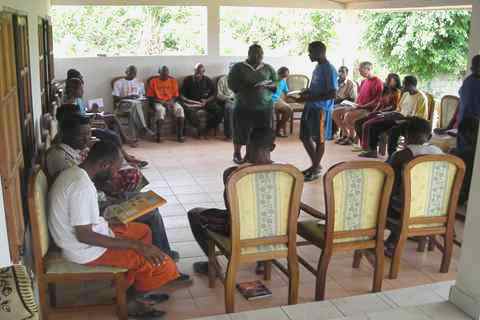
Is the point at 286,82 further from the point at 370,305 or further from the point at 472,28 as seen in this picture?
the point at 370,305

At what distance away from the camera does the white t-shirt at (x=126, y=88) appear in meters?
7.77

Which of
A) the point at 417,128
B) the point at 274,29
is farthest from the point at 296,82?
the point at 417,128

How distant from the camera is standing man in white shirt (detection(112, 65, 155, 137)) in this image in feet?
25.1

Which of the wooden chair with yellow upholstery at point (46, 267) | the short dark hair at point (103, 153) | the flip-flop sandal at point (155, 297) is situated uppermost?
the short dark hair at point (103, 153)

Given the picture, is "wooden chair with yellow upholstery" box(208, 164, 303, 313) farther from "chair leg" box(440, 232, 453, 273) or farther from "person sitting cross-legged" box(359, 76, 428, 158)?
"person sitting cross-legged" box(359, 76, 428, 158)

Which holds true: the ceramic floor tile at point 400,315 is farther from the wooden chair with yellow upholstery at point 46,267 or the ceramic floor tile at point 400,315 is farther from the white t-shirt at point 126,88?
the white t-shirt at point 126,88

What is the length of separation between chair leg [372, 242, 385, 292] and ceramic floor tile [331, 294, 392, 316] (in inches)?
6.2

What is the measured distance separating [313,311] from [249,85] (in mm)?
3461

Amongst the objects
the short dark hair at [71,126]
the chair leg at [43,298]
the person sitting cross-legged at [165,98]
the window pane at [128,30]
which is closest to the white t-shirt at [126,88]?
the person sitting cross-legged at [165,98]

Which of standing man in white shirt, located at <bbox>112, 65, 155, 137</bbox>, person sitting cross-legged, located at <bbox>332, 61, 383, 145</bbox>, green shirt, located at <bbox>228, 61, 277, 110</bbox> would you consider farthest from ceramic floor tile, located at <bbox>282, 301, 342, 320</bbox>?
standing man in white shirt, located at <bbox>112, 65, 155, 137</bbox>

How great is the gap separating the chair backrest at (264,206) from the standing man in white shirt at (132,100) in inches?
200

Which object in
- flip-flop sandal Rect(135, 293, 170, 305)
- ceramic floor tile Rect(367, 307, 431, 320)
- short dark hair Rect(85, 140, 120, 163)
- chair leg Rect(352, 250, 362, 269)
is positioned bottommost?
flip-flop sandal Rect(135, 293, 170, 305)

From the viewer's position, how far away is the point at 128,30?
27.5 ft

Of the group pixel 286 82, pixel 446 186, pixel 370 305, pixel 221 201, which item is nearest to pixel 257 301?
pixel 370 305
